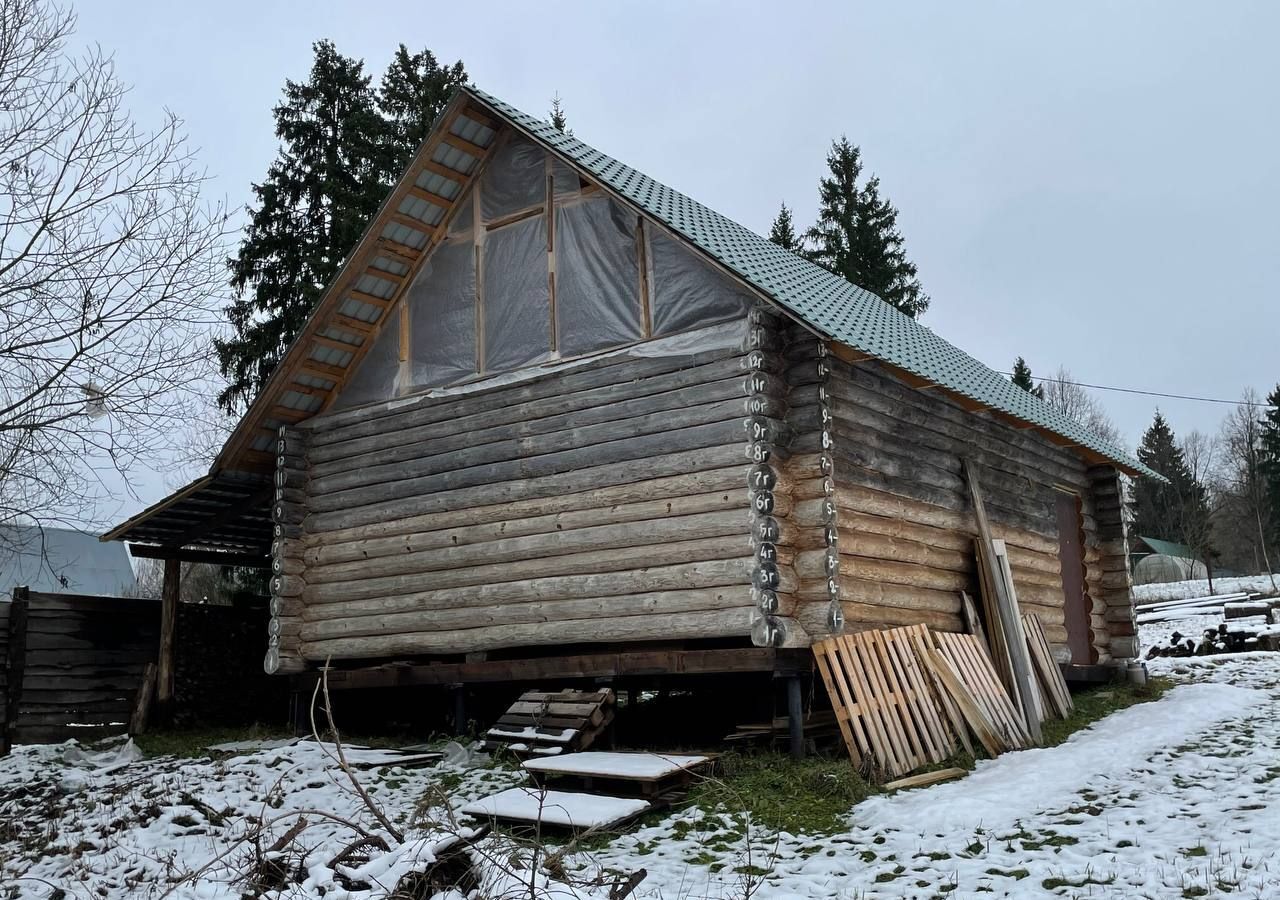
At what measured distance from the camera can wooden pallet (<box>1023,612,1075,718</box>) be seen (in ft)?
46.3

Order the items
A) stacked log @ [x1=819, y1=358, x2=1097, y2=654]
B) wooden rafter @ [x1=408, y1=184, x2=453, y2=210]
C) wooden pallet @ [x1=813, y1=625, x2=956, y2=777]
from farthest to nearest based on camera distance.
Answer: wooden rafter @ [x1=408, y1=184, x2=453, y2=210] → stacked log @ [x1=819, y1=358, x2=1097, y2=654] → wooden pallet @ [x1=813, y1=625, x2=956, y2=777]

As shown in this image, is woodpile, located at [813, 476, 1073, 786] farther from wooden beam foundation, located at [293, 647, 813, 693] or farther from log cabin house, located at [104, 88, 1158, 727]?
wooden beam foundation, located at [293, 647, 813, 693]

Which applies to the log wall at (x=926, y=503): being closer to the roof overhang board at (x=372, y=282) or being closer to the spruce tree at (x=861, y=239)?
the roof overhang board at (x=372, y=282)

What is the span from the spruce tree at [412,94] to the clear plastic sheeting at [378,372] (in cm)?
1079

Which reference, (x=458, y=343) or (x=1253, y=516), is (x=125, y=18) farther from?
(x=1253, y=516)

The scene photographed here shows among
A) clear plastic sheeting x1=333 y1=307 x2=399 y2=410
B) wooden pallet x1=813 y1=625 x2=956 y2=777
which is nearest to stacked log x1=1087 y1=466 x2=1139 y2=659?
wooden pallet x1=813 y1=625 x2=956 y2=777

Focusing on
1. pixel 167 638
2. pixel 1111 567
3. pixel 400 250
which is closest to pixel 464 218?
pixel 400 250

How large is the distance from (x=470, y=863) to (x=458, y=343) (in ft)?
33.8

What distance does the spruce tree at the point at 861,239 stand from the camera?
35969 millimetres

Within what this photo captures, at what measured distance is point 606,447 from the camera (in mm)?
12609

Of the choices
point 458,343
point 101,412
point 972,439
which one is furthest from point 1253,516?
point 101,412

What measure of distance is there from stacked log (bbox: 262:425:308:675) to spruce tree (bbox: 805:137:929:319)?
2382 centimetres

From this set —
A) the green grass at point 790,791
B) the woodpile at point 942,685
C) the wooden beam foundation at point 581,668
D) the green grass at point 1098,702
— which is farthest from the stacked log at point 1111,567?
the green grass at point 790,791

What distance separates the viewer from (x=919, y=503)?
13.2 meters
